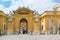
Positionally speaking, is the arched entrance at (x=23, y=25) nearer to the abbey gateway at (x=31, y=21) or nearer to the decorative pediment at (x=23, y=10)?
the abbey gateway at (x=31, y=21)

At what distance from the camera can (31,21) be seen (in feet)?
153

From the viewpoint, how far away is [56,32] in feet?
137

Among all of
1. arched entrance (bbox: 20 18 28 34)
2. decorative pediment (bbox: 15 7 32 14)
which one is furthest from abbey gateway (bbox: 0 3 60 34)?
arched entrance (bbox: 20 18 28 34)

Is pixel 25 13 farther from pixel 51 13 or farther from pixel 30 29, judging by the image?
pixel 51 13

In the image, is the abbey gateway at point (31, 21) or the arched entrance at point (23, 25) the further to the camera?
the arched entrance at point (23, 25)

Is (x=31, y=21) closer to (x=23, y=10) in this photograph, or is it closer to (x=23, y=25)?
(x=23, y=10)

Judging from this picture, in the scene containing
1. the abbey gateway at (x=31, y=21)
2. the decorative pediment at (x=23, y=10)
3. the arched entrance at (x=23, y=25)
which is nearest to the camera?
the abbey gateway at (x=31, y=21)

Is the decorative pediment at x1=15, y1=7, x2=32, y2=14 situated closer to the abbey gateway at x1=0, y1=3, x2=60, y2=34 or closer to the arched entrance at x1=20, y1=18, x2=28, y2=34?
the abbey gateway at x1=0, y1=3, x2=60, y2=34

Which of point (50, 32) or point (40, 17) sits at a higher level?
point (40, 17)

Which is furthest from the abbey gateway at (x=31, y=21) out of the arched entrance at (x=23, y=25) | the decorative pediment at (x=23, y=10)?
the arched entrance at (x=23, y=25)

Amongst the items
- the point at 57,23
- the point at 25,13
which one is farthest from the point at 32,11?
the point at 57,23

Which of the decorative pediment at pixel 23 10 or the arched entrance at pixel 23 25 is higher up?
the decorative pediment at pixel 23 10

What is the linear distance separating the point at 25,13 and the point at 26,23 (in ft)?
13.7

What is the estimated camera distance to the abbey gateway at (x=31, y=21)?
4234cm
